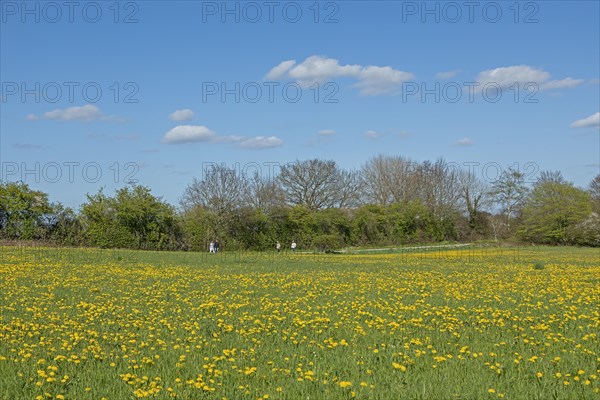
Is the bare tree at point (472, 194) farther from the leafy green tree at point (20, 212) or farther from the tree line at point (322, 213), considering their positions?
the leafy green tree at point (20, 212)

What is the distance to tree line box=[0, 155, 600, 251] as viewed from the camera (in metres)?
44.1

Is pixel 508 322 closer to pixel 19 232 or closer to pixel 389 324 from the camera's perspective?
pixel 389 324

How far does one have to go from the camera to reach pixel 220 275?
2088 centimetres

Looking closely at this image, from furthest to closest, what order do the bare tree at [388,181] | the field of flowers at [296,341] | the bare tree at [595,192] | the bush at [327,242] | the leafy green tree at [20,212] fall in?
the bare tree at [388,181]
the bare tree at [595,192]
the bush at [327,242]
the leafy green tree at [20,212]
the field of flowers at [296,341]

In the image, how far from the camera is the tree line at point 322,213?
44062mm

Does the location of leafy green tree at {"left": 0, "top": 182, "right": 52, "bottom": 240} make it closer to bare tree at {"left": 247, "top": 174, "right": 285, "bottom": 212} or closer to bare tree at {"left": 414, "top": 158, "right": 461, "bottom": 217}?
bare tree at {"left": 247, "top": 174, "right": 285, "bottom": 212}

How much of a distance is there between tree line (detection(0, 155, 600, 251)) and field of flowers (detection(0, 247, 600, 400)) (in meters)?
27.7

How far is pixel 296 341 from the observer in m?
9.35

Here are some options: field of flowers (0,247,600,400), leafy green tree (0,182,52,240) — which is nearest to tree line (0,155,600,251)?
leafy green tree (0,182,52,240)

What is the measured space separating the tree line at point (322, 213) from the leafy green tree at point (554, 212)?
0.11 meters

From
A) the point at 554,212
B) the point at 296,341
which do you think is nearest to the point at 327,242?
the point at 554,212

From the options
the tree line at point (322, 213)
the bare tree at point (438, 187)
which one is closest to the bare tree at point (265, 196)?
the tree line at point (322, 213)

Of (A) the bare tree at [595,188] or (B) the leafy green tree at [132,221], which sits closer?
(B) the leafy green tree at [132,221]

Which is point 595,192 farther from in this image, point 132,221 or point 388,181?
point 132,221
